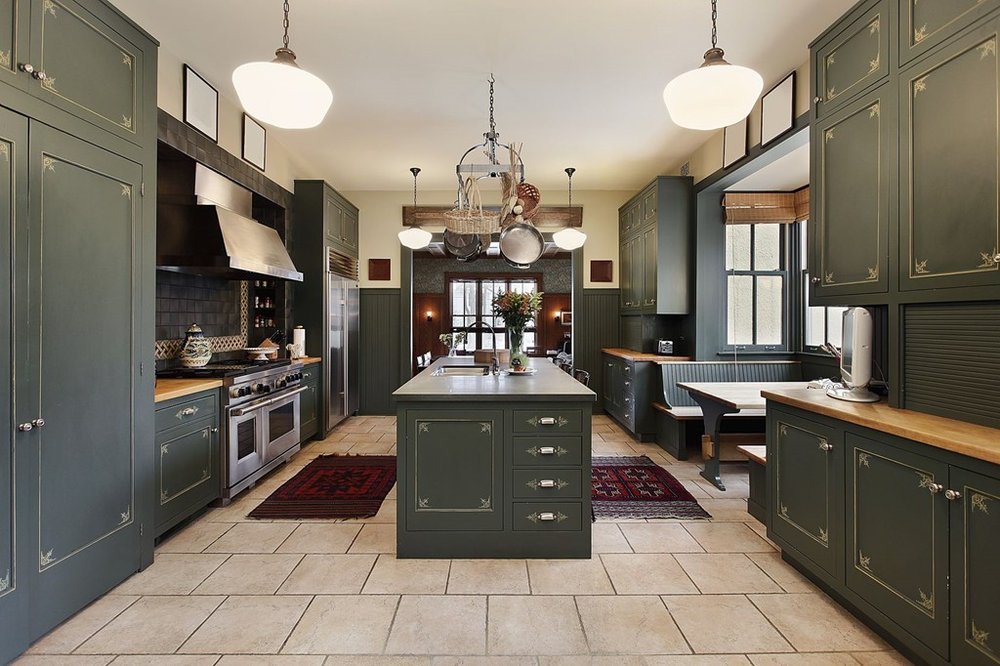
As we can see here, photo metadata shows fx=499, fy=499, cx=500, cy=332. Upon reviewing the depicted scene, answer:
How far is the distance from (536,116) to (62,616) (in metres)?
4.30

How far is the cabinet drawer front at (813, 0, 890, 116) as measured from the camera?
7.08ft

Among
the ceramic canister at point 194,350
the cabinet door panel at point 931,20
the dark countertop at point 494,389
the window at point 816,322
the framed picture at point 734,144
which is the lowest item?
the dark countertop at point 494,389

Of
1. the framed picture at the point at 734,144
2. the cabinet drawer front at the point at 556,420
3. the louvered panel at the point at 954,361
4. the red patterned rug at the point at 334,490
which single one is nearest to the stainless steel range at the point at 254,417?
the red patterned rug at the point at 334,490

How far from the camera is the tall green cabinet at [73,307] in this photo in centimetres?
183

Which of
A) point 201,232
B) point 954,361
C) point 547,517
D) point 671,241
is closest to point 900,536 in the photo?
point 954,361

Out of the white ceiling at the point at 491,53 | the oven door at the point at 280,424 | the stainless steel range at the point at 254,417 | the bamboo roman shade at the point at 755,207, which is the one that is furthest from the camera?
the bamboo roman shade at the point at 755,207

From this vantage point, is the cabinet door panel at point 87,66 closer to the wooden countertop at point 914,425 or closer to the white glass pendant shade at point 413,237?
the white glass pendant shade at point 413,237

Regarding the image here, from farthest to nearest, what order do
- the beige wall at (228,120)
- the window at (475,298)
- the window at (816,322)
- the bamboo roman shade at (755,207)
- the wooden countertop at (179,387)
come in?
the window at (475,298) < the bamboo roman shade at (755,207) < the window at (816,322) < the beige wall at (228,120) < the wooden countertop at (179,387)

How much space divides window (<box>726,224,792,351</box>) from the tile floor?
2.65 meters

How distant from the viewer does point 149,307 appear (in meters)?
2.53

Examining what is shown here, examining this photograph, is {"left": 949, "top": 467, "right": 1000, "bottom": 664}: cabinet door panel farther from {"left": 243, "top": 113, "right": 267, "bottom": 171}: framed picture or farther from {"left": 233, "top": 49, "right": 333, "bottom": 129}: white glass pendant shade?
{"left": 243, "top": 113, "right": 267, "bottom": 171}: framed picture

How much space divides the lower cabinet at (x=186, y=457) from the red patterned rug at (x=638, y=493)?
2.52 metres

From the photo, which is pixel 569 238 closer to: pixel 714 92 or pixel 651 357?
pixel 651 357

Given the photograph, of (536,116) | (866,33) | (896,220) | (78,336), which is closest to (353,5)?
(536,116)
